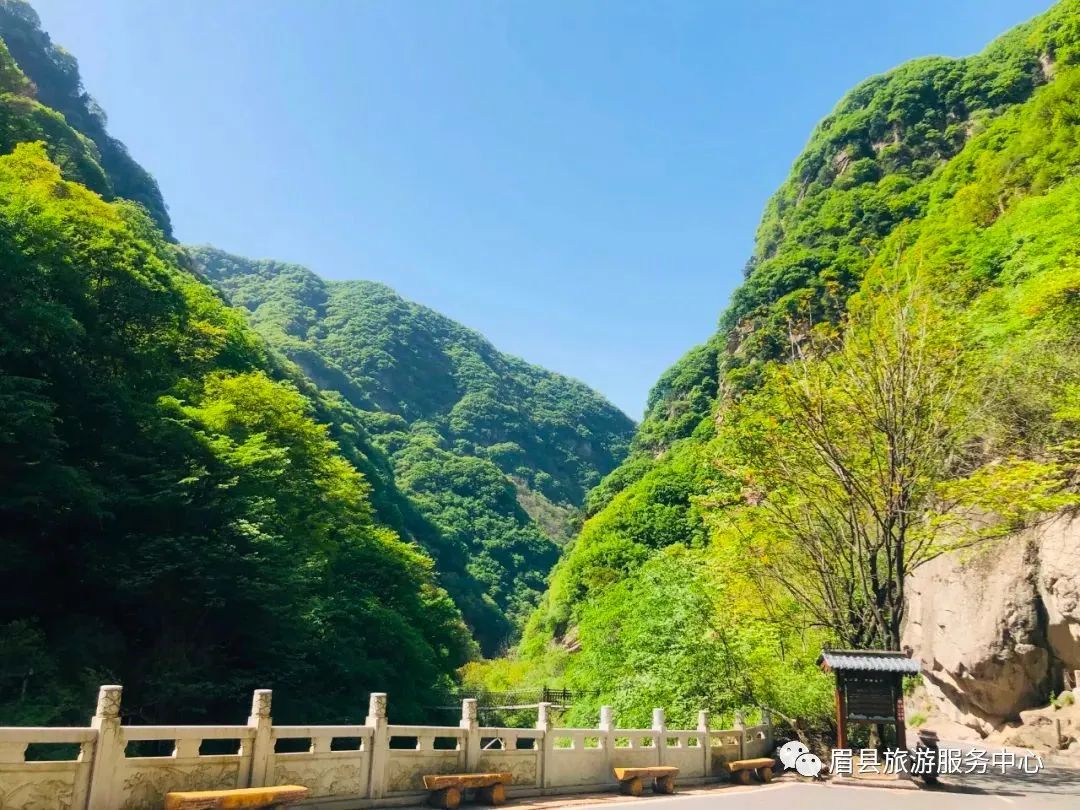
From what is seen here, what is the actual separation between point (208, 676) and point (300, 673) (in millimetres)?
3359

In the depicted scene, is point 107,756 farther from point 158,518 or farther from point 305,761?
point 158,518

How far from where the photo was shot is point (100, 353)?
928 inches

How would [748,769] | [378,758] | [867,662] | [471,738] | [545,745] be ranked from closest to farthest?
[378,758], [471,738], [545,745], [867,662], [748,769]

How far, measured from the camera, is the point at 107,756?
24.6 ft

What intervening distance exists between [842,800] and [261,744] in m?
9.41

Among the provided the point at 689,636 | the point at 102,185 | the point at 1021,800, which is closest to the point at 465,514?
the point at 102,185

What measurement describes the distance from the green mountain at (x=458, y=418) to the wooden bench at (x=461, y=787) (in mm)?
70327

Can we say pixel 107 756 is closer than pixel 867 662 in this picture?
Yes

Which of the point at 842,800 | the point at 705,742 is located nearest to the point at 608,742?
the point at 705,742

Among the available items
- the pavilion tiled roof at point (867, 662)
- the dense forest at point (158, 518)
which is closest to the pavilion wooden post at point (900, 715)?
the pavilion tiled roof at point (867, 662)

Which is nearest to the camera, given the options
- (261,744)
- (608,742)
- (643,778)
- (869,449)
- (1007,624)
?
(261,744)

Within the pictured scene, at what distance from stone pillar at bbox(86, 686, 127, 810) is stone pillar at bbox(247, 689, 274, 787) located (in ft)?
4.87

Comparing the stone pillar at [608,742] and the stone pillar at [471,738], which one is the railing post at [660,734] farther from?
the stone pillar at [471,738]

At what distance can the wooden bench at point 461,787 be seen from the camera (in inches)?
390
